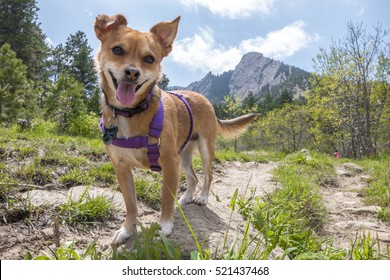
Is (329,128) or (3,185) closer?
(3,185)

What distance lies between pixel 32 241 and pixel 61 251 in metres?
0.81

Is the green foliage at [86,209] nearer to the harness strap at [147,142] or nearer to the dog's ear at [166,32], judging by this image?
the harness strap at [147,142]

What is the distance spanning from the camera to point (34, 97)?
594 inches

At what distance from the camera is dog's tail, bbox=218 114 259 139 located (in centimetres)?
518

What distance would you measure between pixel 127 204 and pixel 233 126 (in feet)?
9.37

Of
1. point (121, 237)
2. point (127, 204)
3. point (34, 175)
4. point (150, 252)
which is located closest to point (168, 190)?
point (127, 204)

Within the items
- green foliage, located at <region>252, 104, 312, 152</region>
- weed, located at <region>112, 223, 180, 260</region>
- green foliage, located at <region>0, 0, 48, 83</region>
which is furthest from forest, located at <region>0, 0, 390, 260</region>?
green foliage, located at <region>252, 104, 312, 152</region>

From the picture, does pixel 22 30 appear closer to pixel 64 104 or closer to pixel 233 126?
pixel 64 104

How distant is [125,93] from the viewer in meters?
2.59

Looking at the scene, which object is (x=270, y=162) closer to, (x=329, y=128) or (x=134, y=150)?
(x=134, y=150)

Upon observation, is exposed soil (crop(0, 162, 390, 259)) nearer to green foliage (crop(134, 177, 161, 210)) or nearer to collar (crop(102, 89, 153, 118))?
green foliage (crop(134, 177, 161, 210))

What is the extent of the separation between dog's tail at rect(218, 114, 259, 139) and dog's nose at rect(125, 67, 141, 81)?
2851mm

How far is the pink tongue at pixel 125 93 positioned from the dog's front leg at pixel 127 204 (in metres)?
0.70

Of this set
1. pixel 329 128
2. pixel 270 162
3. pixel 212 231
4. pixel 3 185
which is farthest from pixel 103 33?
pixel 329 128
